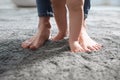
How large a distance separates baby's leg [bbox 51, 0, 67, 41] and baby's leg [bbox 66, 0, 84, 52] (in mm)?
171

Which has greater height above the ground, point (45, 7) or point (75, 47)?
point (45, 7)

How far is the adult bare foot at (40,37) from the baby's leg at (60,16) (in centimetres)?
6

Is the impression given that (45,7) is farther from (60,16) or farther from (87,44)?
(87,44)

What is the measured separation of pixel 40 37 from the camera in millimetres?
1255

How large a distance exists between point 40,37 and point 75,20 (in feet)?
0.81

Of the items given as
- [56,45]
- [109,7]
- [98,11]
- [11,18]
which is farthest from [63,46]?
[109,7]

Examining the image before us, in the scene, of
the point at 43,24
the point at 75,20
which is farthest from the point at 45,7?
the point at 75,20

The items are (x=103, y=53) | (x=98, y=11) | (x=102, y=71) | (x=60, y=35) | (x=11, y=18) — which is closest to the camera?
(x=102, y=71)

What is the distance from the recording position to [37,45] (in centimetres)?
121

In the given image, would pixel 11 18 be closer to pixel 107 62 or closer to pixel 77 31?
pixel 77 31

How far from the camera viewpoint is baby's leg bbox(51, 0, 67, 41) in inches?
48.9

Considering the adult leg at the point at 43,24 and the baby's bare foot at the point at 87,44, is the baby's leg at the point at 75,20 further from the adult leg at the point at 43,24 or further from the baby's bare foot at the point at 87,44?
the adult leg at the point at 43,24

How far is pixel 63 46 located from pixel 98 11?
1332 mm

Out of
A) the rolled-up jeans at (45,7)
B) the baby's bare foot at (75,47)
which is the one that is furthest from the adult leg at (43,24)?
the baby's bare foot at (75,47)
